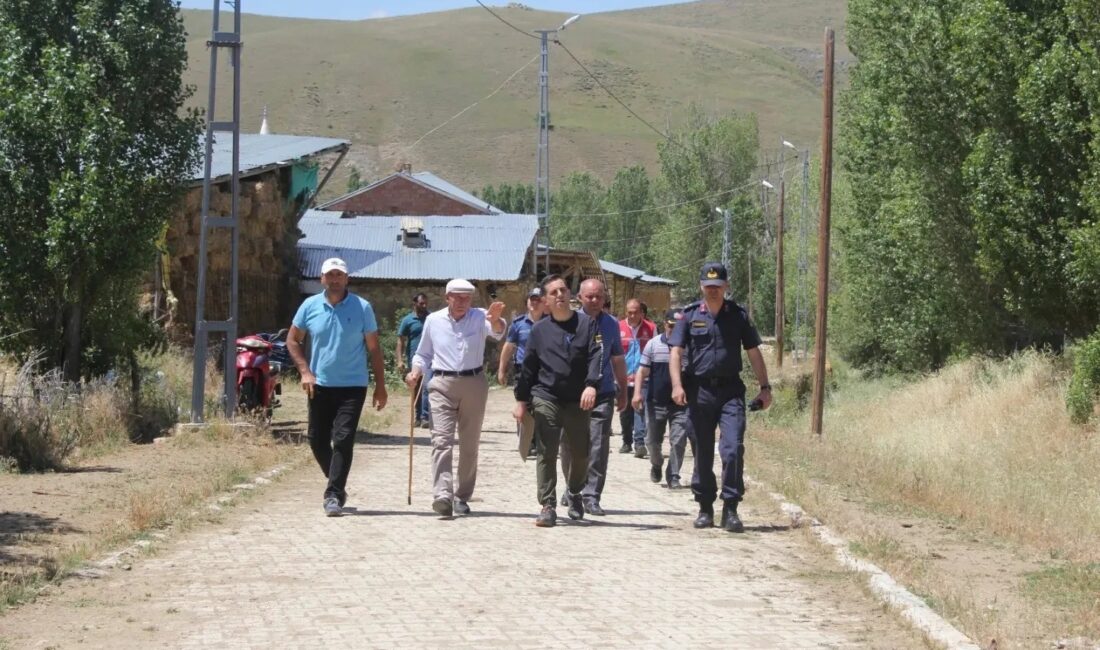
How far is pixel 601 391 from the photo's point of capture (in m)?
12.4

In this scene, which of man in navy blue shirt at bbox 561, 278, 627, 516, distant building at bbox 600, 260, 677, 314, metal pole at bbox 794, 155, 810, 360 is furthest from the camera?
distant building at bbox 600, 260, 677, 314

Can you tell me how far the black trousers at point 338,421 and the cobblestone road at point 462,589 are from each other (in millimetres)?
340

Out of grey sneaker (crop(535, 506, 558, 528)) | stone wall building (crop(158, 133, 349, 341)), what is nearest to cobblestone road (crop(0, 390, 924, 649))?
grey sneaker (crop(535, 506, 558, 528))

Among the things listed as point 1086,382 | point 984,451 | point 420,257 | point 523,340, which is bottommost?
point 984,451

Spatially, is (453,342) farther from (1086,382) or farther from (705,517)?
(1086,382)

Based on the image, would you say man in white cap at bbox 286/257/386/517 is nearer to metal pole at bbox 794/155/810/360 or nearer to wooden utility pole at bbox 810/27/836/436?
wooden utility pole at bbox 810/27/836/436

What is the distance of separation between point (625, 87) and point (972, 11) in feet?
481

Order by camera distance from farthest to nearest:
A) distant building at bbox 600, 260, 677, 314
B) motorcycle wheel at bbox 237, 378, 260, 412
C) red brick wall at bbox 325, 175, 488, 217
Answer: distant building at bbox 600, 260, 677, 314, red brick wall at bbox 325, 175, 488, 217, motorcycle wheel at bbox 237, 378, 260, 412

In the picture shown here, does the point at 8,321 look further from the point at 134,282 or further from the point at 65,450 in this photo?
the point at 65,450

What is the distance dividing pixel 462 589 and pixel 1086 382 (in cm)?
1251

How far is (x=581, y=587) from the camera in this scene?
8.59 metres

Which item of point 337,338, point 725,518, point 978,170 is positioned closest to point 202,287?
point 337,338

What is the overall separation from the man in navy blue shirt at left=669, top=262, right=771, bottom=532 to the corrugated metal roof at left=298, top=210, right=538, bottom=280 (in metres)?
28.0

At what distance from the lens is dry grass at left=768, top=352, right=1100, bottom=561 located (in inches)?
494
